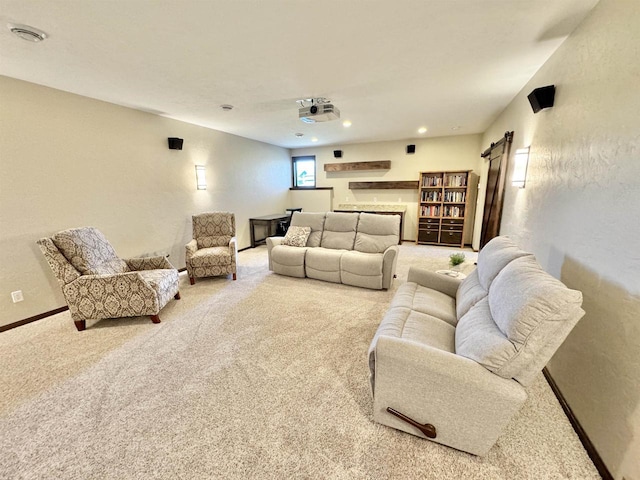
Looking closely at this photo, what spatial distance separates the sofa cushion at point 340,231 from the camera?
159 inches

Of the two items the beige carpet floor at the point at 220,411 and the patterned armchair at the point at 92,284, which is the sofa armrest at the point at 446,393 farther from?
the patterned armchair at the point at 92,284

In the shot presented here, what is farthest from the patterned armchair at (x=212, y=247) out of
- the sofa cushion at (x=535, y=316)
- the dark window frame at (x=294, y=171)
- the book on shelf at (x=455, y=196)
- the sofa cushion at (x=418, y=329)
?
the book on shelf at (x=455, y=196)

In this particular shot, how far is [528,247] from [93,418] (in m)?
3.72

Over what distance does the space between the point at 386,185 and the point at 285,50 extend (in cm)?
484

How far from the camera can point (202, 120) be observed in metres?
4.21

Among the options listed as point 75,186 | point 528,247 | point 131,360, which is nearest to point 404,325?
point 528,247

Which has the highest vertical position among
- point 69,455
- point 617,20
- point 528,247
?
point 617,20

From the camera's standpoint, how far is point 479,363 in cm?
124

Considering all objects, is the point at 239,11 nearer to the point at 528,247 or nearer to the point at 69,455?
→ the point at 69,455

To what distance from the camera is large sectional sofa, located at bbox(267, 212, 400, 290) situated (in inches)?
138

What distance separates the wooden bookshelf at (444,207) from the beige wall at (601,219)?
3759mm

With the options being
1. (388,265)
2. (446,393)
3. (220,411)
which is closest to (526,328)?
(446,393)

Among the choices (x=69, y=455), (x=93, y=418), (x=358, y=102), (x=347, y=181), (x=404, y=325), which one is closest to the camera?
(x=69, y=455)

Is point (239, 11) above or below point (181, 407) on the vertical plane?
above
